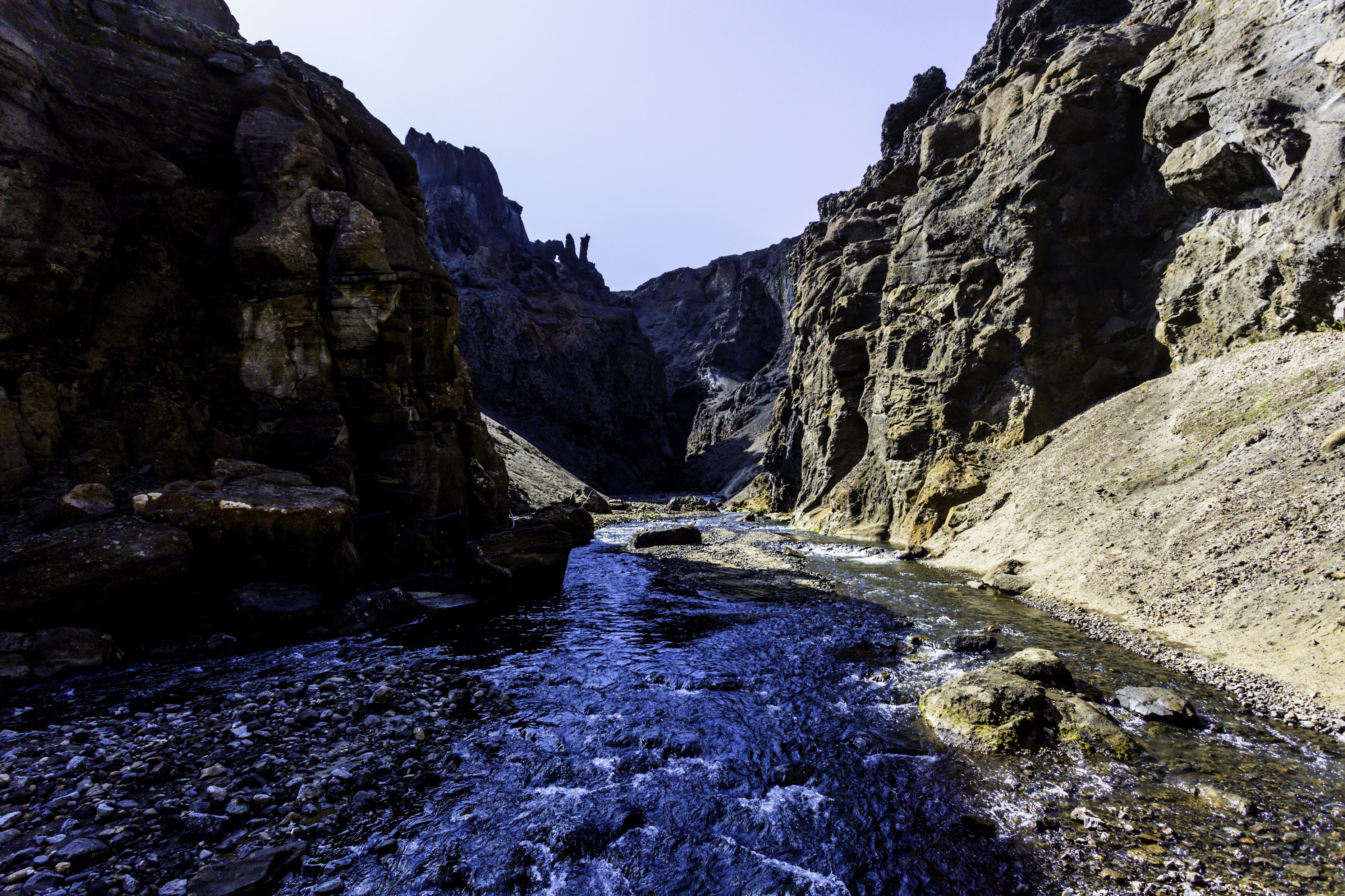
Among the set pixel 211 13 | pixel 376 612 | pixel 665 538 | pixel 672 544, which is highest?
pixel 211 13

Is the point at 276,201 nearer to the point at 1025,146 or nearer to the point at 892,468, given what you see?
the point at 892,468

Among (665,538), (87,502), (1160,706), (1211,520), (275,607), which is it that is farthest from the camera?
(665,538)

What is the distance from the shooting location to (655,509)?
77.9 metres

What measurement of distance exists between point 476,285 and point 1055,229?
4148 inches

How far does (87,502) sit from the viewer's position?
15.6 meters

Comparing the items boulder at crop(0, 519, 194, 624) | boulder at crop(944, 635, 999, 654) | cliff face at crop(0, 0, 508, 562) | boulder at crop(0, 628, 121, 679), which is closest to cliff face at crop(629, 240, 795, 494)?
cliff face at crop(0, 0, 508, 562)

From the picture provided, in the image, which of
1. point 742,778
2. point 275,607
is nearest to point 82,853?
point 742,778

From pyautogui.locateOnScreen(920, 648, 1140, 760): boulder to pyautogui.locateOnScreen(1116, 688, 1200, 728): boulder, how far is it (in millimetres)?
780

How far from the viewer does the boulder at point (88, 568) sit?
13359mm

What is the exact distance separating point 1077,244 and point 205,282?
43.5 metres

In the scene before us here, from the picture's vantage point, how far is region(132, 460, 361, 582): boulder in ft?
54.1

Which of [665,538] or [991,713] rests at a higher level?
[991,713]

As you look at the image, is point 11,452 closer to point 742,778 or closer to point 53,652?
point 53,652

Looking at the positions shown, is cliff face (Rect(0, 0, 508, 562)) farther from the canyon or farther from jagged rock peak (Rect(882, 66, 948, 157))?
jagged rock peak (Rect(882, 66, 948, 157))
